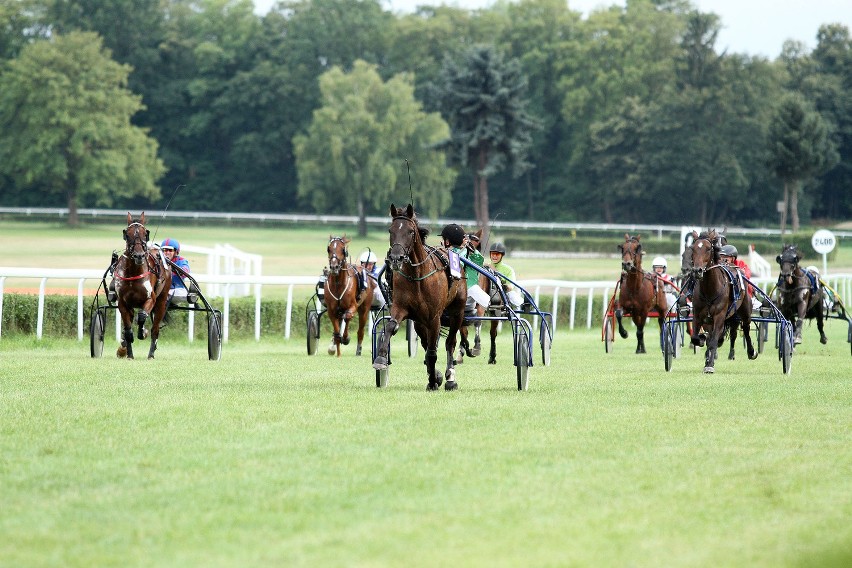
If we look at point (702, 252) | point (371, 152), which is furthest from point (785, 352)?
point (371, 152)

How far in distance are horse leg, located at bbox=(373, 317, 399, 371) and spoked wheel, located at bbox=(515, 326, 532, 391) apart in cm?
106

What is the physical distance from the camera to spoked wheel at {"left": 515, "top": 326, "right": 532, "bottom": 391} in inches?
440

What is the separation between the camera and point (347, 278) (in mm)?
16594

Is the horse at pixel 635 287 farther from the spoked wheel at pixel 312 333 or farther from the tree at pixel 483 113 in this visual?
the tree at pixel 483 113

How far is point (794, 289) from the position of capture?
19.0 m

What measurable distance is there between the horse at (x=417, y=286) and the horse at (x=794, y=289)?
885 cm

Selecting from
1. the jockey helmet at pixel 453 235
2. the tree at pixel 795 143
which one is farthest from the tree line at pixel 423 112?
the jockey helmet at pixel 453 235

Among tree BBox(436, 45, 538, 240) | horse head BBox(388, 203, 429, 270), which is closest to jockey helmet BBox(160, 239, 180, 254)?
horse head BBox(388, 203, 429, 270)

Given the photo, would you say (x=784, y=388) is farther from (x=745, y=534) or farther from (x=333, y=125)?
(x=333, y=125)

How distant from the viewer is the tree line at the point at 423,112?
203 feet

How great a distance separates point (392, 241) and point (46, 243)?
4206 centimetres

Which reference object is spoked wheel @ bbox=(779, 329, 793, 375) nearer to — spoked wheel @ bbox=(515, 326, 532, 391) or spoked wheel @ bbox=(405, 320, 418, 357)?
spoked wheel @ bbox=(515, 326, 532, 391)

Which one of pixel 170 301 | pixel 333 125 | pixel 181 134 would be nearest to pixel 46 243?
pixel 333 125

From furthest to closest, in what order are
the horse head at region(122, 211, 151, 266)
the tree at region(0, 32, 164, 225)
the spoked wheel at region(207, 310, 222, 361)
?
1. the tree at region(0, 32, 164, 225)
2. the spoked wheel at region(207, 310, 222, 361)
3. the horse head at region(122, 211, 151, 266)
